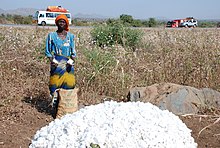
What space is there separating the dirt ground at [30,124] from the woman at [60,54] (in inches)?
16.2

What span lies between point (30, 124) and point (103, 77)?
1.75 meters

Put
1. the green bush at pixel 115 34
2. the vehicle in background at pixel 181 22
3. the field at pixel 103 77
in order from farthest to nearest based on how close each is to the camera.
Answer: the vehicle in background at pixel 181 22 < the green bush at pixel 115 34 < the field at pixel 103 77

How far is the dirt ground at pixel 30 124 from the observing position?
431 centimetres

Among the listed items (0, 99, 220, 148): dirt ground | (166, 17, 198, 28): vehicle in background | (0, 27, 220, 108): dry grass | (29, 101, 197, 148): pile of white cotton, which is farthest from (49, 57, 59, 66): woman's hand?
(166, 17, 198, 28): vehicle in background

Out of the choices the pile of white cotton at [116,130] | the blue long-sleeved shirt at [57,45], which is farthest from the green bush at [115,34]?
the pile of white cotton at [116,130]

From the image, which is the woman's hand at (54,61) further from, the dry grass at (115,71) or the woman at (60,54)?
the dry grass at (115,71)

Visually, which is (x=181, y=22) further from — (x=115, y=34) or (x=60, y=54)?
(x=60, y=54)

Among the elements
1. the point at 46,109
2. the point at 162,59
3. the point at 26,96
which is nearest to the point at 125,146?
the point at 46,109

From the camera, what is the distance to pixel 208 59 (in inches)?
278

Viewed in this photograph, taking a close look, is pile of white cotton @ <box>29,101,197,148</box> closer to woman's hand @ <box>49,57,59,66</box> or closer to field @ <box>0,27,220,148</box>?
field @ <box>0,27,220,148</box>

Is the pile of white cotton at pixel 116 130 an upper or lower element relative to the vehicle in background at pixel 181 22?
lower

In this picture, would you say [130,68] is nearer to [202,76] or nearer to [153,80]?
[153,80]

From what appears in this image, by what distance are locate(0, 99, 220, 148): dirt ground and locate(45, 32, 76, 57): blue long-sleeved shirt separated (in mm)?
875

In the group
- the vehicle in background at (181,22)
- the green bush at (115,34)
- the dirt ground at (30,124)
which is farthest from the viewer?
the vehicle in background at (181,22)
